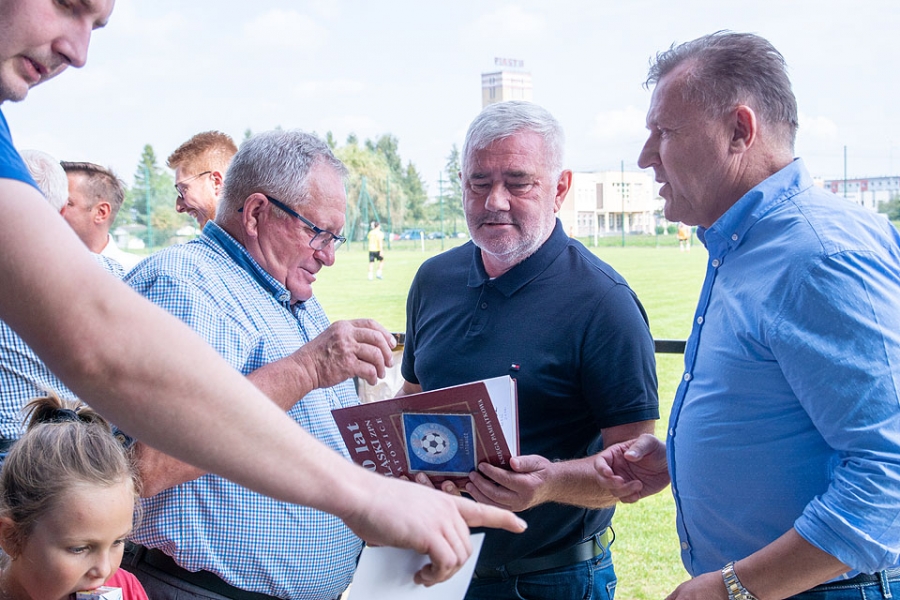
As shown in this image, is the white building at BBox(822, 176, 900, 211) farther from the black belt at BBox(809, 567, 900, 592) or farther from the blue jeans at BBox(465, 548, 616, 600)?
the black belt at BBox(809, 567, 900, 592)

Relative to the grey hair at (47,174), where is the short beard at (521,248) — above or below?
below

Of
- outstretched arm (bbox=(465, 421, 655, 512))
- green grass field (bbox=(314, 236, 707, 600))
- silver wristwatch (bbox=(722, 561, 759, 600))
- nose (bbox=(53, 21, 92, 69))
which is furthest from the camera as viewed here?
green grass field (bbox=(314, 236, 707, 600))

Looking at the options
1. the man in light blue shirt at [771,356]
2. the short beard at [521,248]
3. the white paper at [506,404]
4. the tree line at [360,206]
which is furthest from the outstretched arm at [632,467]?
the tree line at [360,206]

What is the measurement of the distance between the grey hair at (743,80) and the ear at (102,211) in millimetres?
3882

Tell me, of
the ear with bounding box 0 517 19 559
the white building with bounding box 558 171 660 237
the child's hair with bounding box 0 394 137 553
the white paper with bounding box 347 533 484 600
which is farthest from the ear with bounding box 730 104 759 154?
the white building with bounding box 558 171 660 237

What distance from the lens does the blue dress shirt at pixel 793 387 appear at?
5.08 feet

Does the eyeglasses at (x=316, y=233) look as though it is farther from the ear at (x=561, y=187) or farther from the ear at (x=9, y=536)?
the ear at (x=9, y=536)

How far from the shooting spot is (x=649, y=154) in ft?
7.00

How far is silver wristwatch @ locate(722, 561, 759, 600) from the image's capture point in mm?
1686

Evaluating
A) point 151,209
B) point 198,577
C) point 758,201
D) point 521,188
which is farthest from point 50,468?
point 151,209

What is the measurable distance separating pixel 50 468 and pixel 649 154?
5.63 feet

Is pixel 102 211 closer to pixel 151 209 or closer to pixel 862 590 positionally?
pixel 862 590

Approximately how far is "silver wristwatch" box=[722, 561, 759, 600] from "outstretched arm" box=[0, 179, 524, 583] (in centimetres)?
91

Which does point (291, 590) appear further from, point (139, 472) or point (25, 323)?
point (25, 323)
